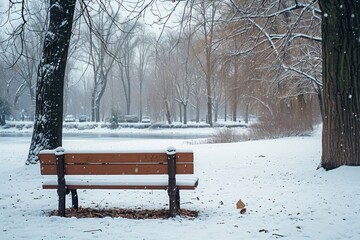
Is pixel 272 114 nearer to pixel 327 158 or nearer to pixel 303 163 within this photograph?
pixel 303 163

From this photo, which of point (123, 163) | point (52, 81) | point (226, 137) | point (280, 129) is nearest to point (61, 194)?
point (123, 163)

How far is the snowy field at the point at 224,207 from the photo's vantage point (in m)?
4.30

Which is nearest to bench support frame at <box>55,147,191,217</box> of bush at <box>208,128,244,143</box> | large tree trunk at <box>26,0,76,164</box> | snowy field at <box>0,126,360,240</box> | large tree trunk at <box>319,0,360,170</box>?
snowy field at <box>0,126,360,240</box>

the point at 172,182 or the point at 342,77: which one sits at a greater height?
the point at 342,77

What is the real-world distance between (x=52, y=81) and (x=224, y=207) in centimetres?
599

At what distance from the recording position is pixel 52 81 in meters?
9.48

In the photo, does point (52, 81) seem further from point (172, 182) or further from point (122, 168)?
point (172, 182)

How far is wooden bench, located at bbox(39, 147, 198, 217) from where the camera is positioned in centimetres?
491

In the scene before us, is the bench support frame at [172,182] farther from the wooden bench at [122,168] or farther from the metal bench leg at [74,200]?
the metal bench leg at [74,200]

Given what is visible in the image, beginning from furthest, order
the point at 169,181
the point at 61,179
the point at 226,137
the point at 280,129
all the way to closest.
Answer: the point at 226,137 → the point at 280,129 → the point at 61,179 → the point at 169,181

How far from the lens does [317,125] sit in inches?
966

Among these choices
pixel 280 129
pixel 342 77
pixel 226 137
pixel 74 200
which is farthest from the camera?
pixel 226 137

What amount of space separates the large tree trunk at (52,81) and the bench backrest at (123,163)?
4.76m

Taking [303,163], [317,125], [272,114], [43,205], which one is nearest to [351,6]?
[303,163]
